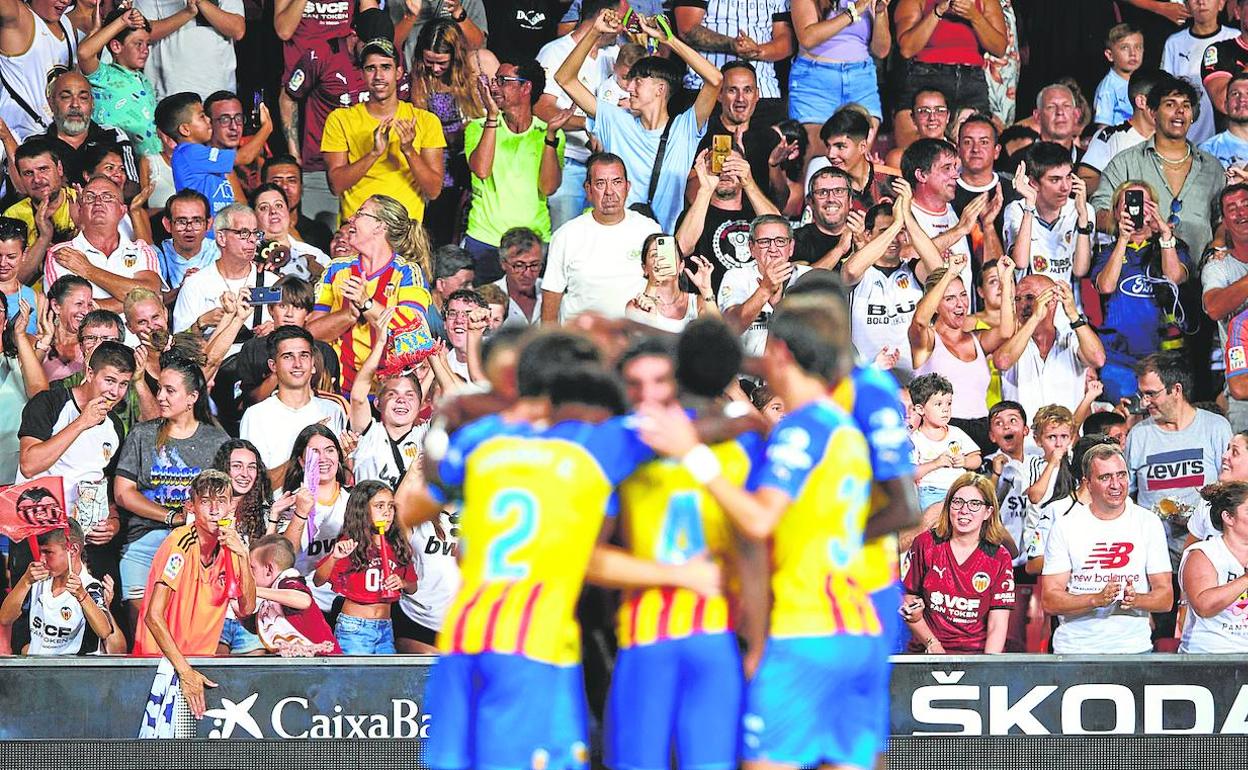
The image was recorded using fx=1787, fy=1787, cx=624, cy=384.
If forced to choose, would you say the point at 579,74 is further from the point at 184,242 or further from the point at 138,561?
the point at 138,561

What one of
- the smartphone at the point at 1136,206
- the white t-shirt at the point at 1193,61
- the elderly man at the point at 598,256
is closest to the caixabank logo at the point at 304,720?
the elderly man at the point at 598,256

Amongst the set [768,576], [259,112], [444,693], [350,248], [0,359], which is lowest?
[444,693]

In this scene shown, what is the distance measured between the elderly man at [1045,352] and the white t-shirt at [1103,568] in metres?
1.17

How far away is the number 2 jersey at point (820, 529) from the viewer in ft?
17.7

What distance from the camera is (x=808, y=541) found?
17.9 feet

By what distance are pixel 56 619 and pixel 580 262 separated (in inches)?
134

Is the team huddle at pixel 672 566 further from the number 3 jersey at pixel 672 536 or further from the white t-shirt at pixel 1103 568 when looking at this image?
the white t-shirt at pixel 1103 568

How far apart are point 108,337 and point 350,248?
141 centimetres

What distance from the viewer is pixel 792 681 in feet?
17.6

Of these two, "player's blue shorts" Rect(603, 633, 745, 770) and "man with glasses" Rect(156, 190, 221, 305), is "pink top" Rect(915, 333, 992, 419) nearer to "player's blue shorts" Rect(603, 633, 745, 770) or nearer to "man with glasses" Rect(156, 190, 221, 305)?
"man with glasses" Rect(156, 190, 221, 305)

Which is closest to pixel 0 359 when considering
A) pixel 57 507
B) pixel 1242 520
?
pixel 57 507

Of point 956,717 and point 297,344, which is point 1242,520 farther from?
point 297,344

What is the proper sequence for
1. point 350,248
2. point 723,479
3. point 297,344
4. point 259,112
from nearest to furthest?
point 723,479 → point 297,344 → point 350,248 → point 259,112

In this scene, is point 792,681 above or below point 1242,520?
below
